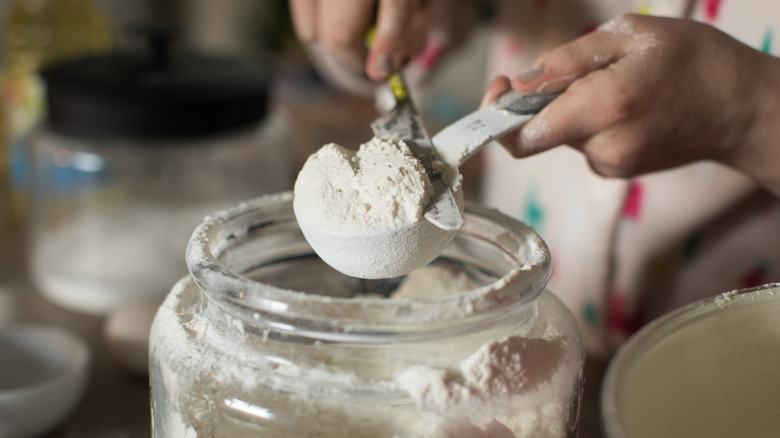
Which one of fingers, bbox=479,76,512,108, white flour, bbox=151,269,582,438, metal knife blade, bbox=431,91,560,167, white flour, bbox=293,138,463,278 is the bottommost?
white flour, bbox=151,269,582,438

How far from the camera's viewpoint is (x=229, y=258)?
37 centimetres

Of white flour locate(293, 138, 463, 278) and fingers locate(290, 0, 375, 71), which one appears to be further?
fingers locate(290, 0, 375, 71)

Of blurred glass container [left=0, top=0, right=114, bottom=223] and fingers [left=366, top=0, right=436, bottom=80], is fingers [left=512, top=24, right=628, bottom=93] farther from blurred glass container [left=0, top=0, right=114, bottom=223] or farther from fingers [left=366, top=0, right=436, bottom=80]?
blurred glass container [left=0, top=0, right=114, bottom=223]

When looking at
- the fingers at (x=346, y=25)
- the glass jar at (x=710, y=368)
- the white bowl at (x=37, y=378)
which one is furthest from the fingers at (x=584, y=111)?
Answer: the white bowl at (x=37, y=378)

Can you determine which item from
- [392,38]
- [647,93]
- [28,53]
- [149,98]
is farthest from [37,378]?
[28,53]

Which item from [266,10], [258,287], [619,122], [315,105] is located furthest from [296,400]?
[266,10]

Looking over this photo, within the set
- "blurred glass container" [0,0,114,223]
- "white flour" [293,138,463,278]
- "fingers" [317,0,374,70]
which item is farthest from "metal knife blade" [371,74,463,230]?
"blurred glass container" [0,0,114,223]

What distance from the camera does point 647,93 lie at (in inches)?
14.4

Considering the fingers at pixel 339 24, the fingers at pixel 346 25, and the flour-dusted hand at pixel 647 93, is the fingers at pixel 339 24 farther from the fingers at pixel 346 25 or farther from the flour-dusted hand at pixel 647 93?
the flour-dusted hand at pixel 647 93

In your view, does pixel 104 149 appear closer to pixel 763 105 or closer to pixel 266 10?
pixel 763 105

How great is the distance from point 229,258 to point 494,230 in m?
0.14

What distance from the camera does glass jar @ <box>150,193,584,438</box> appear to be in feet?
0.93

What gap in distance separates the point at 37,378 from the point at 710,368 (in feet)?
1.61

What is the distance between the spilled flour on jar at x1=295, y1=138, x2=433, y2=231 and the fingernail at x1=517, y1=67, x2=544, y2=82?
0.24ft
